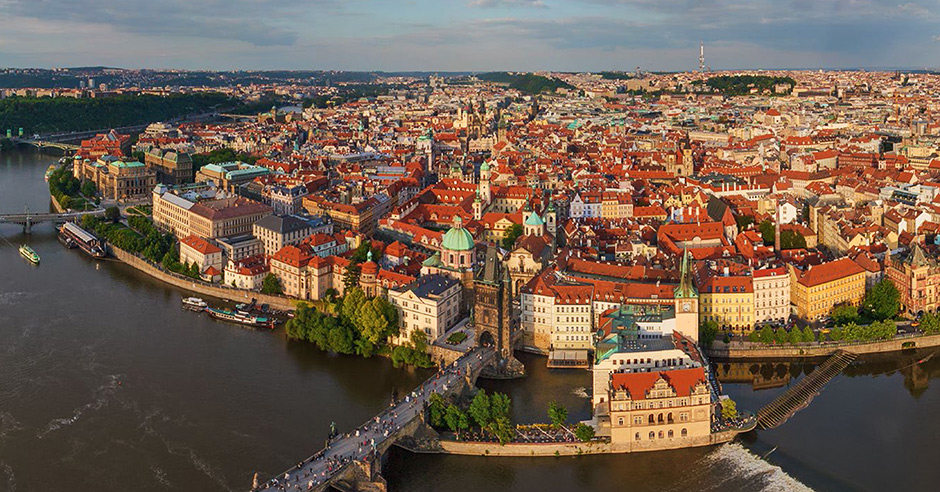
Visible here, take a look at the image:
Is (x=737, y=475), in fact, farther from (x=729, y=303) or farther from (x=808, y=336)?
(x=729, y=303)

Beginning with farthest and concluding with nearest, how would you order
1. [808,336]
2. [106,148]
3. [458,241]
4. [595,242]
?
[106,148]
[595,242]
[458,241]
[808,336]

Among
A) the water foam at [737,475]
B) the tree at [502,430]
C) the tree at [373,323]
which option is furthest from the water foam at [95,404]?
the water foam at [737,475]

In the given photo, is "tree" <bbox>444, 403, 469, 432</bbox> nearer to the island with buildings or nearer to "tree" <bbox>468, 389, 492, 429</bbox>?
"tree" <bbox>468, 389, 492, 429</bbox>

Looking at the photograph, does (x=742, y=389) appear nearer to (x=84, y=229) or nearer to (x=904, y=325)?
(x=904, y=325)

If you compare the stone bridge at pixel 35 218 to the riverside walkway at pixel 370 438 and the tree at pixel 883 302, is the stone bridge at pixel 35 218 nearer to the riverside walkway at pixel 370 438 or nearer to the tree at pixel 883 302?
the riverside walkway at pixel 370 438

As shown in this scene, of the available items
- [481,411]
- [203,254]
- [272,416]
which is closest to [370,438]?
[481,411]

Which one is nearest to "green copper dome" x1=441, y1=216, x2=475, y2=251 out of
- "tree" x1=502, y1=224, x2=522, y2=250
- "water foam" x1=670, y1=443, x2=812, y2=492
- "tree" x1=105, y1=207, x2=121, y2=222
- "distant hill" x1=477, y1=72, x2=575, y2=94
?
"tree" x1=502, y1=224, x2=522, y2=250
